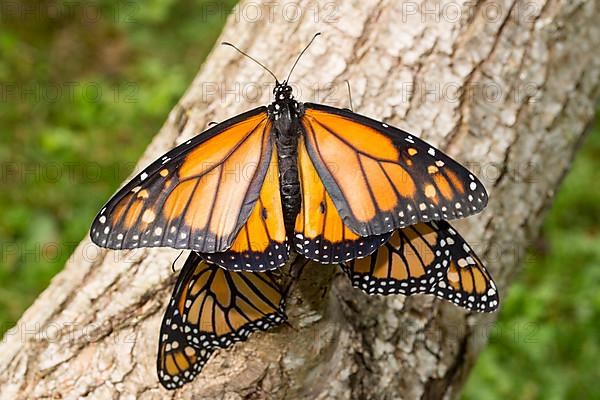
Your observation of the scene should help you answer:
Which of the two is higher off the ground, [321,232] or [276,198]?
[276,198]

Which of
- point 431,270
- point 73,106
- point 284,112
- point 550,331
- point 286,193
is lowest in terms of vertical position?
point 550,331

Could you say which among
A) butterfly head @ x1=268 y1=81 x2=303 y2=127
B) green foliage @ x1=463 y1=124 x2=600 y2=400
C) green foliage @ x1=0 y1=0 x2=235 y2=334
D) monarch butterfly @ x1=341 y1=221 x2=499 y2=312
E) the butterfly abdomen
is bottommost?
green foliage @ x1=463 y1=124 x2=600 y2=400

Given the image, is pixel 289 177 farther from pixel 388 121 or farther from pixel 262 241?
pixel 388 121

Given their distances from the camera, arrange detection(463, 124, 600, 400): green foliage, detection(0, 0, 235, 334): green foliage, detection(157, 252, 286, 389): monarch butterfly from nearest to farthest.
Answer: detection(157, 252, 286, 389): monarch butterfly, detection(463, 124, 600, 400): green foliage, detection(0, 0, 235, 334): green foliage

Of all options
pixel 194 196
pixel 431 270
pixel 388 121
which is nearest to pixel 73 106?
pixel 388 121

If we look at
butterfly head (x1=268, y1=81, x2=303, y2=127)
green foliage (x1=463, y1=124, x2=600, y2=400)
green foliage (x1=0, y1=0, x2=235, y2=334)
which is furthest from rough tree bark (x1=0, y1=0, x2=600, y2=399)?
green foliage (x1=0, y1=0, x2=235, y2=334)

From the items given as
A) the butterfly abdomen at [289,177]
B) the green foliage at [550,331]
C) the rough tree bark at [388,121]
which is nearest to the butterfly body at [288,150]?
the butterfly abdomen at [289,177]

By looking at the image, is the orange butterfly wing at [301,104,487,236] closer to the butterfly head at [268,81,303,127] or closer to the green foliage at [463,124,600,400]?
the butterfly head at [268,81,303,127]

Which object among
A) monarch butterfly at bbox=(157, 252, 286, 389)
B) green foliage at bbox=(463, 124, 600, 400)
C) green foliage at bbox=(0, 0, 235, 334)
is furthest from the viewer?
green foliage at bbox=(0, 0, 235, 334)
